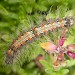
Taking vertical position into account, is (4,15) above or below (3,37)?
above

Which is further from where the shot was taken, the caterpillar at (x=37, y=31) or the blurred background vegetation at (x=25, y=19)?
the blurred background vegetation at (x=25, y=19)

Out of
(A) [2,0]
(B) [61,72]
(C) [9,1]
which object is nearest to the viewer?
(B) [61,72]

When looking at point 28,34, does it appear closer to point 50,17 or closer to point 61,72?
point 50,17

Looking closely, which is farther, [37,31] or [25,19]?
[25,19]

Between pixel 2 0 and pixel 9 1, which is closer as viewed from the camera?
pixel 9 1

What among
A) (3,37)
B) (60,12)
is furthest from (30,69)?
(60,12)

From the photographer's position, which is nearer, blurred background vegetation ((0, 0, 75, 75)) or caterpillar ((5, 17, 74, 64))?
caterpillar ((5, 17, 74, 64))

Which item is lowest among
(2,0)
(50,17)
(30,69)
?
(30,69)

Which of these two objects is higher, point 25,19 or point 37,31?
point 25,19
